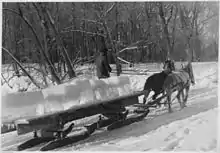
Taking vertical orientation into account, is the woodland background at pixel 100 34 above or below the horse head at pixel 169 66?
above

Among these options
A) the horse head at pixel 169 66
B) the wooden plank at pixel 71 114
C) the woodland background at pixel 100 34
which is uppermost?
the woodland background at pixel 100 34

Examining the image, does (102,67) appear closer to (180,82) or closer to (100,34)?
(100,34)

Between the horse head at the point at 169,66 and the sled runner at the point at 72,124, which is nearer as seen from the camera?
the sled runner at the point at 72,124

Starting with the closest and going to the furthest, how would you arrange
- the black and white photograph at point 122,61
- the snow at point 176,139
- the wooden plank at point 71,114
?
the wooden plank at point 71,114, the snow at point 176,139, the black and white photograph at point 122,61

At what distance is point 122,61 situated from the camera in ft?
12.7

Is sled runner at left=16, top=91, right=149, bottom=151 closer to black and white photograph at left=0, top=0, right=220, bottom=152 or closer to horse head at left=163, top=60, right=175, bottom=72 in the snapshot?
black and white photograph at left=0, top=0, right=220, bottom=152

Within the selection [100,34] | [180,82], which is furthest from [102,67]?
[180,82]

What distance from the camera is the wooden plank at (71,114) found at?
10.2ft

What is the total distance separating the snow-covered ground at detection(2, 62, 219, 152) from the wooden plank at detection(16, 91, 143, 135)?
0.23 meters

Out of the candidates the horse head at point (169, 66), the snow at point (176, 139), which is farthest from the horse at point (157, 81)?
the snow at point (176, 139)

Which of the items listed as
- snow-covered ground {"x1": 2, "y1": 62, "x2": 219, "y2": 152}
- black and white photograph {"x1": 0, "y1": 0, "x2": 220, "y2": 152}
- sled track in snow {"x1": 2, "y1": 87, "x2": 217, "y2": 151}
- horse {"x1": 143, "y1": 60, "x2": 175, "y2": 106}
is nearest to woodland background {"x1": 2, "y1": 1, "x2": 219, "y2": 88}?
black and white photograph {"x1": 0, "y1": 0, "x2": 220, "y2": 152}

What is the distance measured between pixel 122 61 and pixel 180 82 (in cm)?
89

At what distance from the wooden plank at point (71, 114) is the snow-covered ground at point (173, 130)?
0.23 meters

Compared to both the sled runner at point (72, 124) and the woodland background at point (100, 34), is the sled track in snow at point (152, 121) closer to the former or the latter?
the sled runner at point (72, 124)
